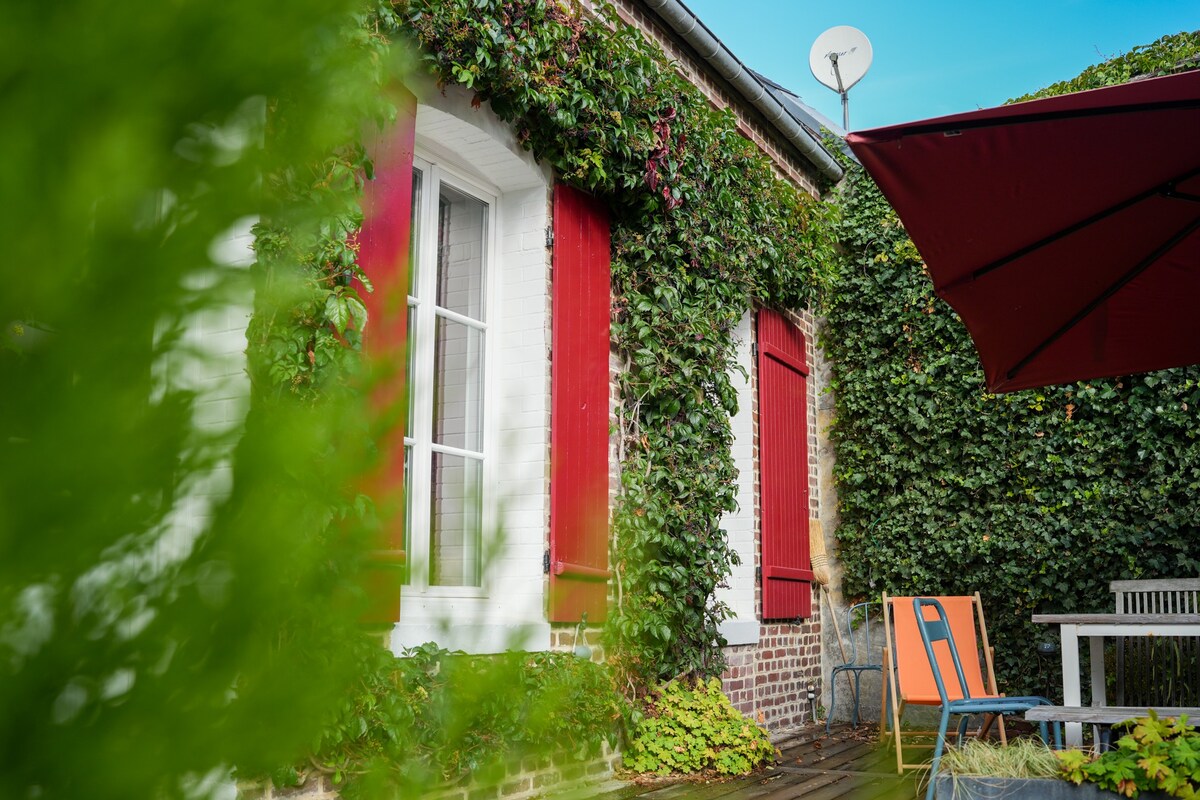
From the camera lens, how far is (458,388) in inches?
184

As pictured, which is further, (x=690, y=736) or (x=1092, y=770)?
(x=690, y=736)

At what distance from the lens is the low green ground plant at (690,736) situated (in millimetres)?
5062

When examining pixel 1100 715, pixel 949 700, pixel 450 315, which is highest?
pixel 450 315

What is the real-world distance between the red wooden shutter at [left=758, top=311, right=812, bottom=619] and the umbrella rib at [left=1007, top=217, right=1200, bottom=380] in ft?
9.60

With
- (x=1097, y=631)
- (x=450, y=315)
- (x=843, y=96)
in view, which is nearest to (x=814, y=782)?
(x=1097, y=631)

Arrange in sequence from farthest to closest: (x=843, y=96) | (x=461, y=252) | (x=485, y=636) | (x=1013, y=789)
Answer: (x=843, y=96) → (x=461, y=252) → (x=1013, y=789) → (x=485, y=636)

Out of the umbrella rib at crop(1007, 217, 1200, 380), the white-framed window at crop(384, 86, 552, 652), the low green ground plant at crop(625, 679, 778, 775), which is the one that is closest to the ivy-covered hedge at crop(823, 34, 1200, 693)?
the low green ground plant at crop(625, 679, 778, 775)

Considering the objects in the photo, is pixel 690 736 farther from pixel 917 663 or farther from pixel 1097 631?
pixel 1097 631

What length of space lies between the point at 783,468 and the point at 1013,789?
4.23 meters

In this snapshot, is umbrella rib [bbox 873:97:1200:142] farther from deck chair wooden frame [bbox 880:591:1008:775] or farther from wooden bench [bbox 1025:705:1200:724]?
deck chair wooden frame [bbox 880:591:1008:775]

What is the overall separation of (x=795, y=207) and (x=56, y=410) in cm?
708

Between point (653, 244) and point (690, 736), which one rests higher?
point (653, 244)

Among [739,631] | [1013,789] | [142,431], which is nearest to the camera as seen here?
[142,431]

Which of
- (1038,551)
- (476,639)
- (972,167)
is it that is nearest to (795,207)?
(1038,551)
